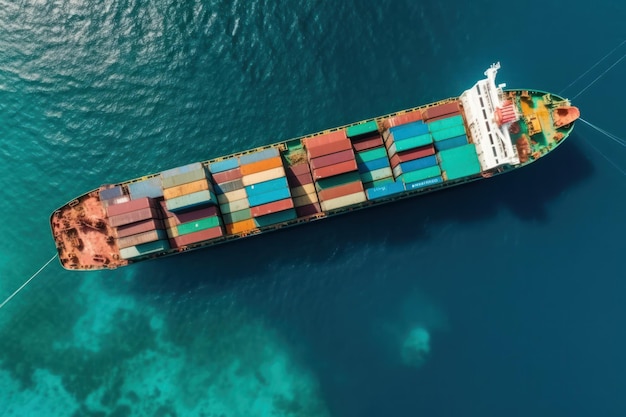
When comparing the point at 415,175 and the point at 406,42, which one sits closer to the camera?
the point at 415,175

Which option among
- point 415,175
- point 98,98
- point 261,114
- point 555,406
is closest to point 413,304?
point 415,175

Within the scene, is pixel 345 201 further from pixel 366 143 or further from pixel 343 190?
pixel 366 143

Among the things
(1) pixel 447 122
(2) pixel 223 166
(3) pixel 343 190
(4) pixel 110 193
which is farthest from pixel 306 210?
(4) pixel 110 193

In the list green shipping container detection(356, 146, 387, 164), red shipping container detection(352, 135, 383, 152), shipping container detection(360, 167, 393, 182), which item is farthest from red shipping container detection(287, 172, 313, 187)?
red shipping container detection(352, 135, 383, 152)

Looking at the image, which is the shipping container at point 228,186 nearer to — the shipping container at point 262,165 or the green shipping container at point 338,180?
the shipping container at point 262,165

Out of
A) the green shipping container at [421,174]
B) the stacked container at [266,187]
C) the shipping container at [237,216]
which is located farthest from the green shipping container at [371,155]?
the shipping container at [237,216]

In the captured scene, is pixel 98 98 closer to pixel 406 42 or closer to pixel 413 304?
pixel 406 42
